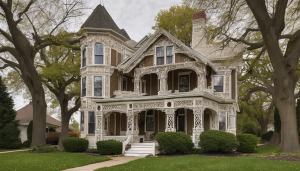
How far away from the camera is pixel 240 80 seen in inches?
1173

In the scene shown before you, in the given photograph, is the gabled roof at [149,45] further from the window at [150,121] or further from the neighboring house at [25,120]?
the neighboring house at [25,120]

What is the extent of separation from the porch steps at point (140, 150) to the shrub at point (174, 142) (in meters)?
1.09

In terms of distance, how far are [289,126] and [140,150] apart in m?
9.53

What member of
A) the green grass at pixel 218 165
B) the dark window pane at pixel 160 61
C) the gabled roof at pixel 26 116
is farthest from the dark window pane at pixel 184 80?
the gabled roof at pixel 26 116

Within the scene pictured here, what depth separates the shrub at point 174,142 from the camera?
17938mm

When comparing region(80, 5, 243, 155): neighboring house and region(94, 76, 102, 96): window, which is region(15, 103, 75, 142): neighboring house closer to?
region(80, 5, 243, 155): neighboring house

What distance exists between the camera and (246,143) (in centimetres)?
1956

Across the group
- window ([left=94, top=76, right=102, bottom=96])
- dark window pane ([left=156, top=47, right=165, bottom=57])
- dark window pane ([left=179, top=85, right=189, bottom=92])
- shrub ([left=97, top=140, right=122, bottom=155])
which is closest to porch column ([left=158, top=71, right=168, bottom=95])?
dark window pane ([left=156, top=47, right=165, bottom=57])

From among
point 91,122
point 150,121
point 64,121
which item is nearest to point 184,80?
point 150,121

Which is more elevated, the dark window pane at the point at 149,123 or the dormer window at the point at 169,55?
the dormer window at the point at 169,55

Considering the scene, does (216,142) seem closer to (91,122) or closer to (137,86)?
(137,86)

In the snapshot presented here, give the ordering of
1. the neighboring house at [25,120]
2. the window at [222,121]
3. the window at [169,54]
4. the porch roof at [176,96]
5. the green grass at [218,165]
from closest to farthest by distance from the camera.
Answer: the green grass at [218,165]
the porch roof at [176,96]
the window at [222,121]
the window at [169,54]
the neighboring house at [25,120]

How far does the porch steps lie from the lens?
744 inches

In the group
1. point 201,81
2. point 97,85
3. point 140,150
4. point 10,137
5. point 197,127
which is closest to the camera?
point 197,127
